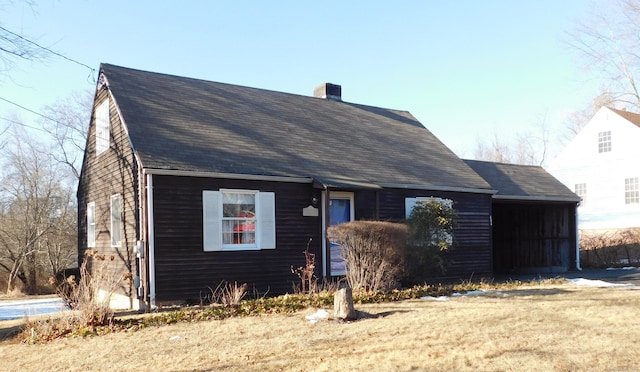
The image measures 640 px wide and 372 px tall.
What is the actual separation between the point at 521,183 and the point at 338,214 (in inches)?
324

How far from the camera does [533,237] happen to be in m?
20.0

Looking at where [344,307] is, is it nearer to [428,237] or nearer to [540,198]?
[428,237]

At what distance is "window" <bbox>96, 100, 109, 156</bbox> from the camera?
46.3 ft

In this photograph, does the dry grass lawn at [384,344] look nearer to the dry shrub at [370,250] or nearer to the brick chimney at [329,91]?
A: the dry shrub at [370,250]

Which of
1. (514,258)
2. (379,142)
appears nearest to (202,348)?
(379,142)

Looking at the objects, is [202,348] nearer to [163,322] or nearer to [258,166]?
[163,322]

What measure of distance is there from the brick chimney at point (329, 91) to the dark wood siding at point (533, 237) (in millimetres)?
7048

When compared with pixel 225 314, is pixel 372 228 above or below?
above

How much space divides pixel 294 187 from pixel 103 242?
212 inches

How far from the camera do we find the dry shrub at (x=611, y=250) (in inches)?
780

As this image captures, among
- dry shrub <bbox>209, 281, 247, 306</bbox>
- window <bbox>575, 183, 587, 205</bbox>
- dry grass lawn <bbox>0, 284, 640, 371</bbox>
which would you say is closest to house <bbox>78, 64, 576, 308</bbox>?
dry shrub <bbox>209, 281, 247, 306</bbox>

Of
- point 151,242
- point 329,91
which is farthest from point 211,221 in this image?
point 329,91

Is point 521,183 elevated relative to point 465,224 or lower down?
elevated

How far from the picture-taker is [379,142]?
16688 millimetres
